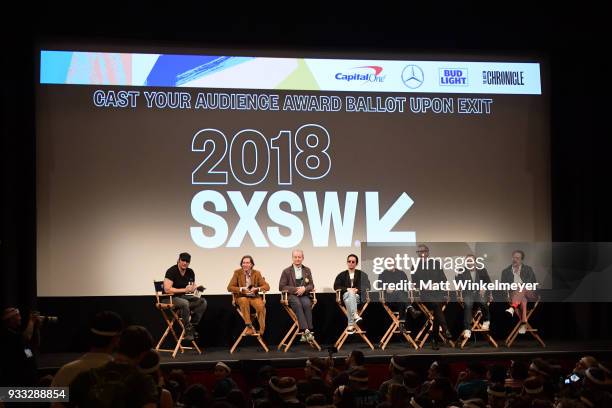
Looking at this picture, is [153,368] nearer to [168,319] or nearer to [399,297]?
[168,319]

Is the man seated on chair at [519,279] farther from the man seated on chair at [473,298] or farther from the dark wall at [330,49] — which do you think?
the dark wall at [330,49]

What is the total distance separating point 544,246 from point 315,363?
5069 millimetres

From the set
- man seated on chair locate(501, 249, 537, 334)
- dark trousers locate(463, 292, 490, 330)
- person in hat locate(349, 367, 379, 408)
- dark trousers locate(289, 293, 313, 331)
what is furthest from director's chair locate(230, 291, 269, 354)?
person in hat locate(349, 367, 379, 408)

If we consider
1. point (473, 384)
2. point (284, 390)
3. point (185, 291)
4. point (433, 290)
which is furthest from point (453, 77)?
point (284, 390)

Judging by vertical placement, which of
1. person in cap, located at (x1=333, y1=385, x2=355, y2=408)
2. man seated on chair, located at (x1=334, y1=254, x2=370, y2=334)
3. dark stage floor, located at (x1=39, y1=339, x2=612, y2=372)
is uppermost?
man seated on chair, located at (x1=334, y1=254, x2=370, y2=334)

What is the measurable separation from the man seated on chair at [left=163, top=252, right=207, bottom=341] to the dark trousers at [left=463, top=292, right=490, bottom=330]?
9.22 ft

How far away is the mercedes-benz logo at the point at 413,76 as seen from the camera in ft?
29.5

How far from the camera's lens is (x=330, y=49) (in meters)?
8.86

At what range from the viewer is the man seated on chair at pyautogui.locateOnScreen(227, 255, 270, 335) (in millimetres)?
8062

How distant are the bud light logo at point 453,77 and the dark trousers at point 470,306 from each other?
2.51 m

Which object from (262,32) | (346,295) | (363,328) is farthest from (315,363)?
(262,32)

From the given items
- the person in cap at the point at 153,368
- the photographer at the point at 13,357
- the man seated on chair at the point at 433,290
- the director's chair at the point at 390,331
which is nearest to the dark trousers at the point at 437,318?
the man seated on chair at the point at 433,290

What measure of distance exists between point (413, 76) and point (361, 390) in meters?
5.62

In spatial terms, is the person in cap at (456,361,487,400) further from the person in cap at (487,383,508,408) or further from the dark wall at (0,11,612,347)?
the dark wall at (0,11,612,347)
